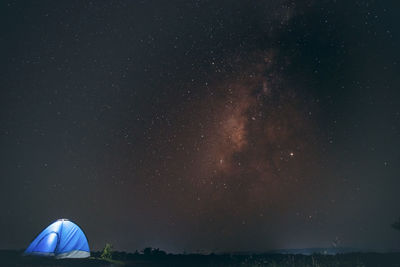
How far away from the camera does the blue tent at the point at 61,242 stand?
17594mm

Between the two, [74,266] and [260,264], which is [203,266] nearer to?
[260,264]

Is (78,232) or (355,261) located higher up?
(78,232)

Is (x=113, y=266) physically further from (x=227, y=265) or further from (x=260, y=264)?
(x=260, y=264)

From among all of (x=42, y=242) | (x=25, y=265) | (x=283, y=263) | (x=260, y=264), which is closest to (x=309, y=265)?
(x=283, y=263)

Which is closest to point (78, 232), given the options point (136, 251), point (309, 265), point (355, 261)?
point (136, 251)

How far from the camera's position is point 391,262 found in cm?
1588

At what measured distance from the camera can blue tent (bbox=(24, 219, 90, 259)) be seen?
57.7ft

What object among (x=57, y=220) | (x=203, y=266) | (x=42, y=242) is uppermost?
(x=57, y=220)

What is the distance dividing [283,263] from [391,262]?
5.18 metres

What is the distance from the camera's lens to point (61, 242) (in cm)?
1802

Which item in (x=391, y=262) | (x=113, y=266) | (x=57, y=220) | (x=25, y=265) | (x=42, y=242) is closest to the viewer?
(x=25, y=265)

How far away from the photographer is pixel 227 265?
1563cm

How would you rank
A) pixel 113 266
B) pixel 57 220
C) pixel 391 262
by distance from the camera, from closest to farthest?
1. pixel 113 266
2. pixel 391 262
3. pixel 57 220

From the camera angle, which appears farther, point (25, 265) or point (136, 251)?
point (136, 251)
